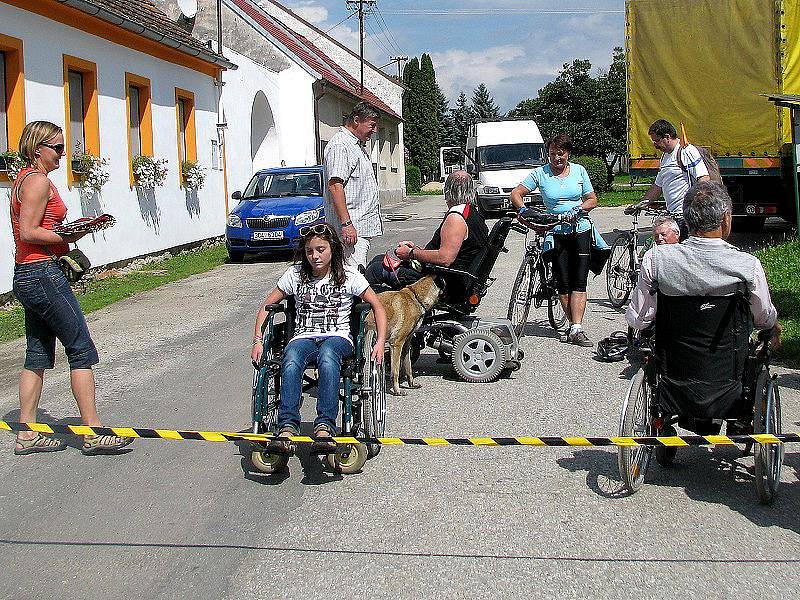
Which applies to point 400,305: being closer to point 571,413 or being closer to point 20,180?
point 571,413

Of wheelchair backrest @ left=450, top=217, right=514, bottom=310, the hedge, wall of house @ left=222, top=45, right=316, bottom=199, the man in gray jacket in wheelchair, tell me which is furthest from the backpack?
the hedge

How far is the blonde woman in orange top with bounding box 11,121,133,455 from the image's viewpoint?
5.54 meters

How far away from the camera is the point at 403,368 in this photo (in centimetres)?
775

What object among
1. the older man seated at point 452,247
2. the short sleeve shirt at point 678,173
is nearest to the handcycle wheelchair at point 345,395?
the older man seated at point 452,247

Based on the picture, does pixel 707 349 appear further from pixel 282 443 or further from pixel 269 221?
pixel 269 221

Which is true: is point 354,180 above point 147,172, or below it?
below

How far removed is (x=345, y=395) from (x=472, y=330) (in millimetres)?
2434

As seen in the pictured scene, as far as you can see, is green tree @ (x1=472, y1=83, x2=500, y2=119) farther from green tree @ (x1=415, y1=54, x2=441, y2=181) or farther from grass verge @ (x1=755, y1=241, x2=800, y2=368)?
grass verge @ (x1=755, y1=241, x2=800, y2=368)

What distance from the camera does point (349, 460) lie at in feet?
17.6

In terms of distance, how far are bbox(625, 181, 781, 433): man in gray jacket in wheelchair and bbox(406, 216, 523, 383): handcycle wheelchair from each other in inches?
114

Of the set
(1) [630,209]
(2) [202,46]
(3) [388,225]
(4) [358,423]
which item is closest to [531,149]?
(3) [388,225]

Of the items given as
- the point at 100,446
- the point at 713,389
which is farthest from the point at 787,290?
the point at 100,446

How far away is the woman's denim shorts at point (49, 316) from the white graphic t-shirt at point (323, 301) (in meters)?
1.23

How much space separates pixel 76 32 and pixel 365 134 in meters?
9.96
